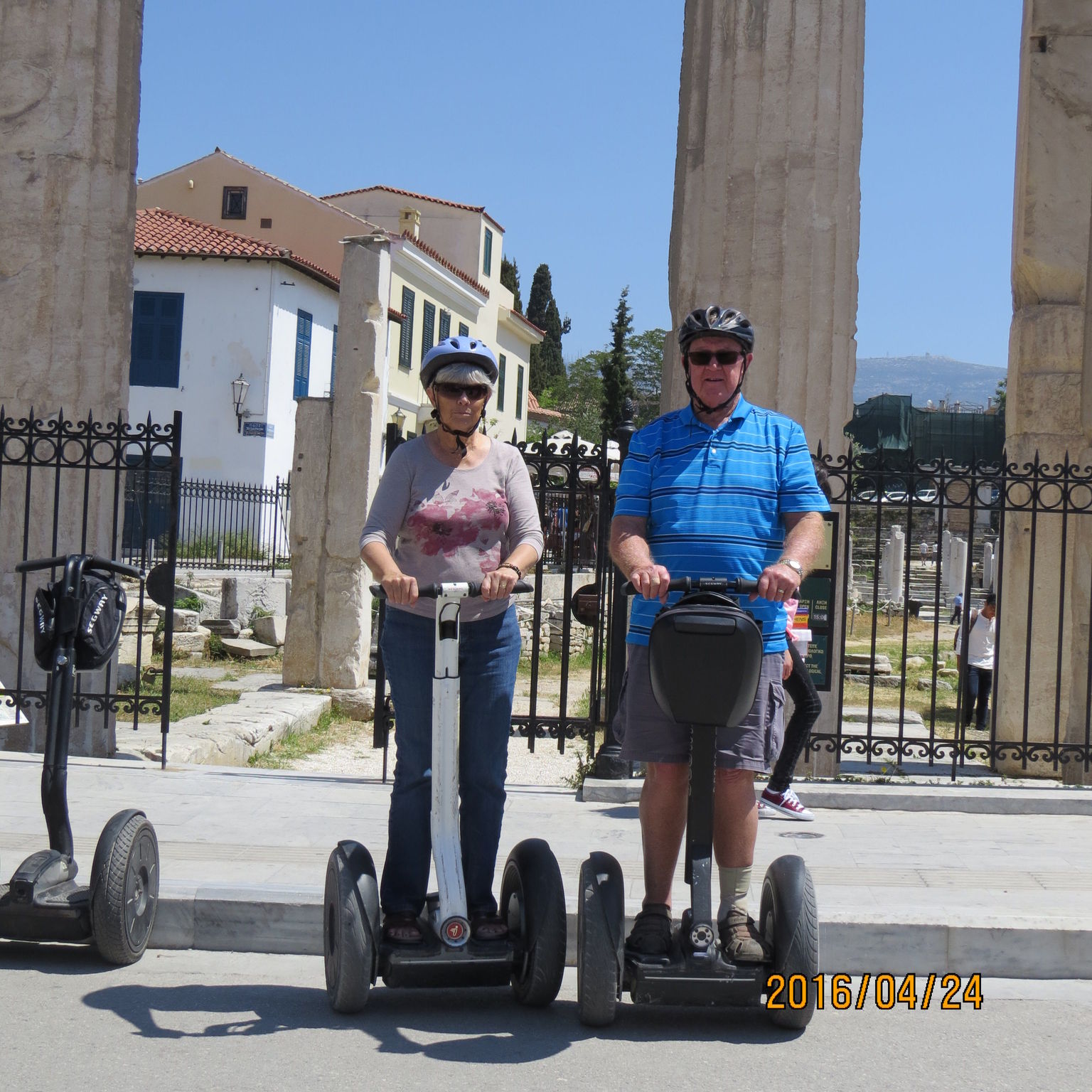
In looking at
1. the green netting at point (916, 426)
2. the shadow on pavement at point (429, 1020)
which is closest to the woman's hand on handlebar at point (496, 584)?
the shadow on pavement at point (429, 1020)

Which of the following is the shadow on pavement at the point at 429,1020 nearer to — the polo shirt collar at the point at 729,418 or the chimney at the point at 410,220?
the polo shirt collar at the point at 729,418

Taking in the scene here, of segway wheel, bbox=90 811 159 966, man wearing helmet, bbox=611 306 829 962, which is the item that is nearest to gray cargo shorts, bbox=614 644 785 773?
man wearing helmet, bbox=611 306 829 962

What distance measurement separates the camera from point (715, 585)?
3.85 metres

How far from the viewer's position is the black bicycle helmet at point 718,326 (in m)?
4.11

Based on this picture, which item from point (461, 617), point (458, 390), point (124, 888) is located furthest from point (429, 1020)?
point (458, 390)

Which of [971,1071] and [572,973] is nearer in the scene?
[971,1071]

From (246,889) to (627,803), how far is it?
9.49 feet

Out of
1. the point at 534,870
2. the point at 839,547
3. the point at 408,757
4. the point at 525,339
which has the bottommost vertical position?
the point at 534,870

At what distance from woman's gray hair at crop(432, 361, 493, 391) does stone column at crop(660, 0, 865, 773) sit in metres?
4.22

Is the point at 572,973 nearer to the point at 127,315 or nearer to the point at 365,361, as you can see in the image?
the point at 127,315

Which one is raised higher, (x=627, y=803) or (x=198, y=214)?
(x=198, y=214)

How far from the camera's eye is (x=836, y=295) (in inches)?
327

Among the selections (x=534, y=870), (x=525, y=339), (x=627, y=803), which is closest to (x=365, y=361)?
(x=627, y=803)

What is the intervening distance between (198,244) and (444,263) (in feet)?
34.0
